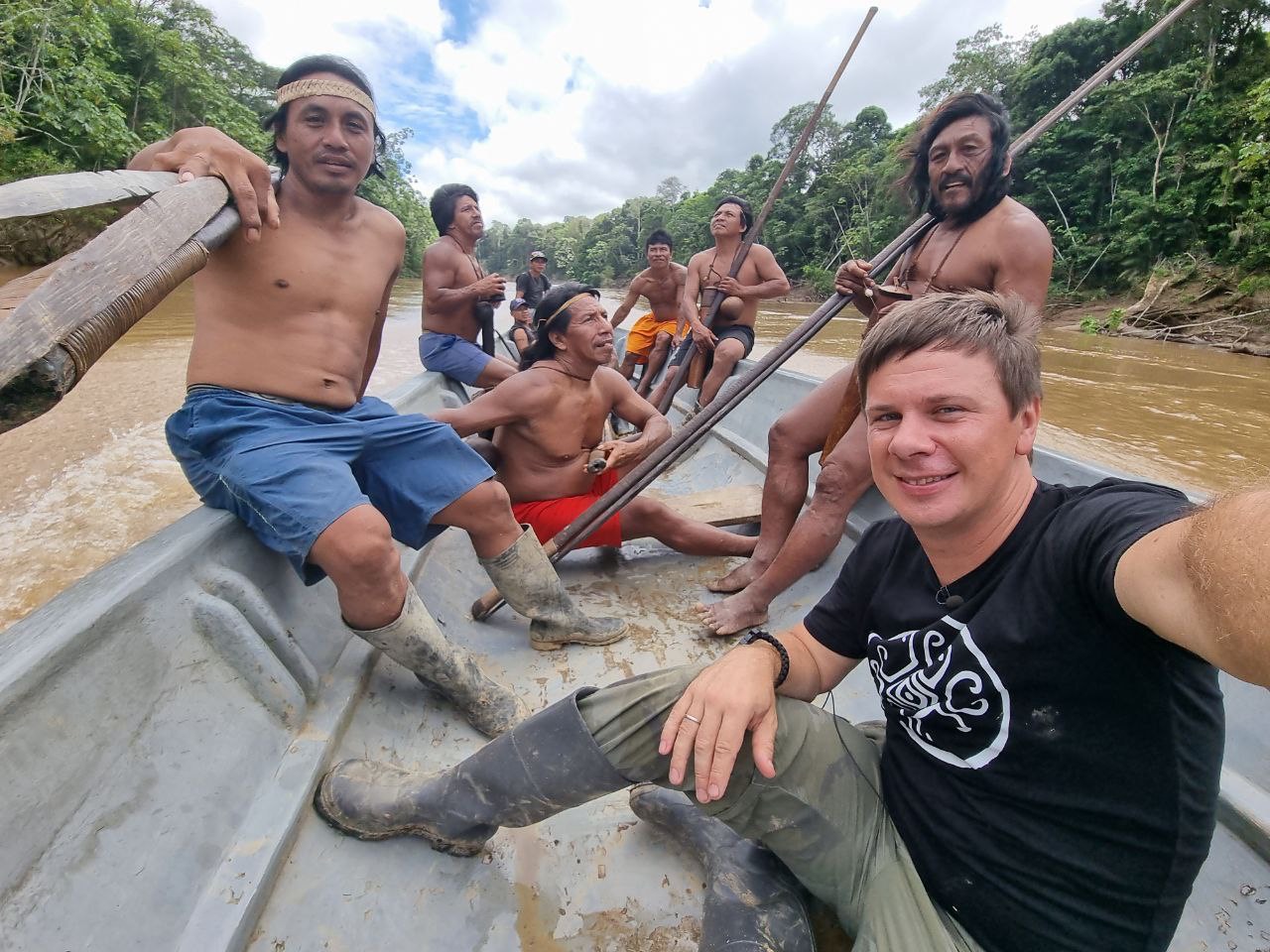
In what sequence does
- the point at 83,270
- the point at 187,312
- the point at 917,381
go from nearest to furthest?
the point at 917,381 < the point at 83,270 < the point at 187,312

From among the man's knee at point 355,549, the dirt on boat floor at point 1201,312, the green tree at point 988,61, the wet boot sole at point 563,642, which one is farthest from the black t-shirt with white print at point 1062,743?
the green tree at point 988,61

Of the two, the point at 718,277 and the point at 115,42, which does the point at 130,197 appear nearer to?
the point at 718,277

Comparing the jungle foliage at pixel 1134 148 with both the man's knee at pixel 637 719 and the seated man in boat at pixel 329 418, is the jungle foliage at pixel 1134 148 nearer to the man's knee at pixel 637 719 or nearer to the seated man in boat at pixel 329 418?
the seated man in boat at pixel 329 418

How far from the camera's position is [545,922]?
1224mm

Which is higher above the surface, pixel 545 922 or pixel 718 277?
pixel 718 277

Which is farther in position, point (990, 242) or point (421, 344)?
point (421, 344)

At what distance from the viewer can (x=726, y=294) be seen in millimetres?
4887

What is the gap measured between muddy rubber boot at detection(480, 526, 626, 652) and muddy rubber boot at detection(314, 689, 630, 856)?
0.76 m

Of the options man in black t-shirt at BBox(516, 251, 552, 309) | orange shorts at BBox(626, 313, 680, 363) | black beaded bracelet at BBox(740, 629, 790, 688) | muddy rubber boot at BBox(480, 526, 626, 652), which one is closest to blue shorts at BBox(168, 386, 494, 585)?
muddy rubber boot at BBox(480, 526, 626, 652)

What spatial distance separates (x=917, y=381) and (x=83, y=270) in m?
1.38

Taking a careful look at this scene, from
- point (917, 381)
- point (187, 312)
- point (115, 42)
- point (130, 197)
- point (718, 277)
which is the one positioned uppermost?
point (115, 42)

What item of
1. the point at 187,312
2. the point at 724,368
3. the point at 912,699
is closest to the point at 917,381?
the point at 912,699

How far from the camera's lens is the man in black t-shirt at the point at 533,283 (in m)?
7.88

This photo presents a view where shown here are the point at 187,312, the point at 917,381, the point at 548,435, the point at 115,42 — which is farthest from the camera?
the point at 115,42
